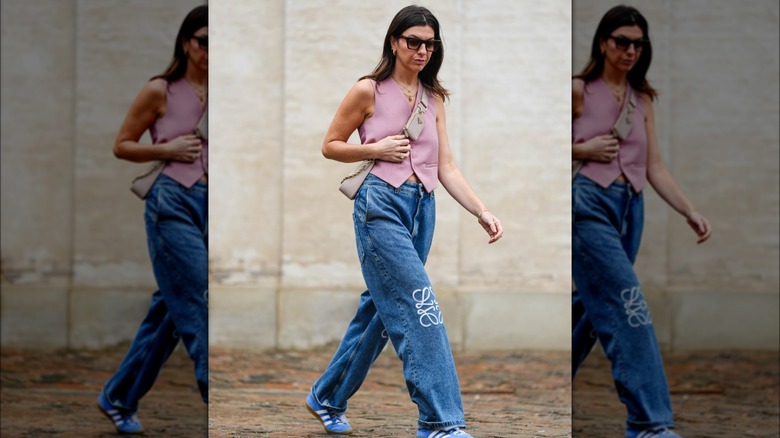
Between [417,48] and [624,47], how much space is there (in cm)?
225

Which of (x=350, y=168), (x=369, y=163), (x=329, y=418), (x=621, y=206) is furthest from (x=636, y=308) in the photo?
(x=350, y=168)

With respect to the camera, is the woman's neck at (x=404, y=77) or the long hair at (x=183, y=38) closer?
the long hair at (x=183, y=38)

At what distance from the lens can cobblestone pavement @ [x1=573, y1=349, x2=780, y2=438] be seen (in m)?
2.16

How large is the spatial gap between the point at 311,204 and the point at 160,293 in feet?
23.0

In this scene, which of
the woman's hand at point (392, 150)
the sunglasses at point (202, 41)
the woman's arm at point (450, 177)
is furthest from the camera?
the woman's arm at point (450, 177)

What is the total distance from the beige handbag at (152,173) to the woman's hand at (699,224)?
0.89 meters

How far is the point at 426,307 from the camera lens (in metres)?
3.90

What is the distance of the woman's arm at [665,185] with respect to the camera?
2107mm

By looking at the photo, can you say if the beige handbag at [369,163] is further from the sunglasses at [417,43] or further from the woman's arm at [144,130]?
the woman's arm at [144,130]

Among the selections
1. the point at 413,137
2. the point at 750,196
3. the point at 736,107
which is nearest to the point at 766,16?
the point at 736,107

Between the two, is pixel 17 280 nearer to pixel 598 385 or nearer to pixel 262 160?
pixel 598 385

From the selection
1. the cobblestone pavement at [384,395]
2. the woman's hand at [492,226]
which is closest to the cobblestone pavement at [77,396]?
the woman's hand at [492,226]

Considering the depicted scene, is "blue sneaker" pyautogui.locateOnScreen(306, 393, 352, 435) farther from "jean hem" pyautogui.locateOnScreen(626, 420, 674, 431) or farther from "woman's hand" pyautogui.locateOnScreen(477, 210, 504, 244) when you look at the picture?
"jean hem" pyautogui.locateOnScreen(626, 420, 674, 431)

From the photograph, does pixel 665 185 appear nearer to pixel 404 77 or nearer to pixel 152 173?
pixel 152 173
